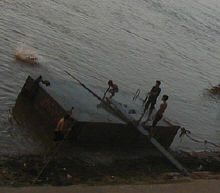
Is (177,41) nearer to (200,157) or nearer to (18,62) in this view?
(18,62)

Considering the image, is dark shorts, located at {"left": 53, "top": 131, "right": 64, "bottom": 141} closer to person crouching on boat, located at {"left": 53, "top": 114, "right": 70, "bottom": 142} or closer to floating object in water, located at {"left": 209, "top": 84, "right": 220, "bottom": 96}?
person crouching on boat, located at {"left": 53, "top": 114, "right": 70, "bottom": 142}

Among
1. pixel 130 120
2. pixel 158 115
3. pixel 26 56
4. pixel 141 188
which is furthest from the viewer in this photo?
pixel 26 56

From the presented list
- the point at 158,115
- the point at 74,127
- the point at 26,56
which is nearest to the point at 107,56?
the point at 26,56

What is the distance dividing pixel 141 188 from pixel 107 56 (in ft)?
69.1

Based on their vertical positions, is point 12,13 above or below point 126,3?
below

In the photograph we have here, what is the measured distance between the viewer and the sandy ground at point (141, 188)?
10.6 metres

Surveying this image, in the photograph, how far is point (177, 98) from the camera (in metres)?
27.5

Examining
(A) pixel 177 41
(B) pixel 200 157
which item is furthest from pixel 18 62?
(A) pixel 177 41

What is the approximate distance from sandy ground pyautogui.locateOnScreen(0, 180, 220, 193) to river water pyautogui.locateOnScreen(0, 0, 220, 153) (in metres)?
3.30

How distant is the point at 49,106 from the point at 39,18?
21.6 meters

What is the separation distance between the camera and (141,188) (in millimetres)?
12008

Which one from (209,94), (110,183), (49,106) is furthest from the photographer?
(209,94)

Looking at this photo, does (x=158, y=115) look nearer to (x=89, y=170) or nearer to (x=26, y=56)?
(x=89, y=170)

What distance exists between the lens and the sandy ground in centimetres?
1056
